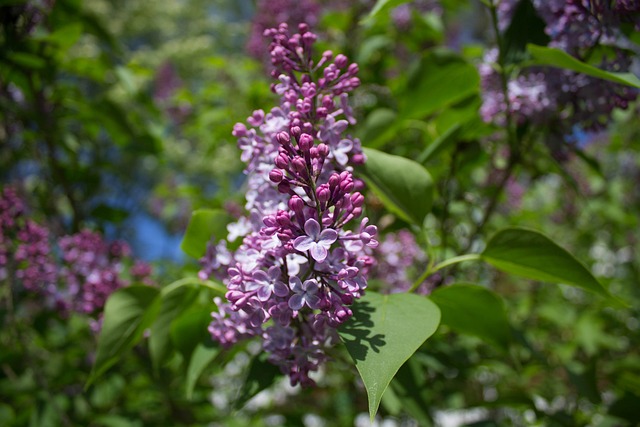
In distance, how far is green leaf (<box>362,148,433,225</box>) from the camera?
110cm

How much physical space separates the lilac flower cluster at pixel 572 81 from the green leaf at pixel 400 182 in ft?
1.59

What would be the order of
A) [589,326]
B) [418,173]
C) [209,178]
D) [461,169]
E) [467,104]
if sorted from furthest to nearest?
[209,178] → [589,326] → [461,169] → [467,104] → [418,173]

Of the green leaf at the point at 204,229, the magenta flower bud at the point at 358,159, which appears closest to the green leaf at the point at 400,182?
the magenta flower bud at the point at 358,159

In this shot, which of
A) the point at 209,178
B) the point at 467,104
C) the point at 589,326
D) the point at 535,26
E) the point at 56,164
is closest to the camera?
the point at 535,26

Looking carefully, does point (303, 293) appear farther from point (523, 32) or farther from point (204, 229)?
point (523, 32)

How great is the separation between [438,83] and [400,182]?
48 cm

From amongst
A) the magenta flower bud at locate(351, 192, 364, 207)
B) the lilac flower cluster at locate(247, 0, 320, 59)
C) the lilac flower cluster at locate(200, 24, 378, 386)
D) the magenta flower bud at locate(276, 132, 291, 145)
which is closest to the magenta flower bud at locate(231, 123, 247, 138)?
the lilac flower cluster at locate(200, 24, 378, 386)

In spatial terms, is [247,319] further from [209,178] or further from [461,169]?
[209,178]

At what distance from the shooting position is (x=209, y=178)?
6297 mm

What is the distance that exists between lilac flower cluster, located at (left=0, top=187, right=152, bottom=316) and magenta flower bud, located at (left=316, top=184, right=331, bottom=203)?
44.3 inches

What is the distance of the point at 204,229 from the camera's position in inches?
47.9

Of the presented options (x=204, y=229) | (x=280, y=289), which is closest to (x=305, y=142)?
(x=280, y=289)

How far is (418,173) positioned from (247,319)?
51 cm

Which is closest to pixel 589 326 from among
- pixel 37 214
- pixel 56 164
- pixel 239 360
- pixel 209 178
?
pixel 239 360
